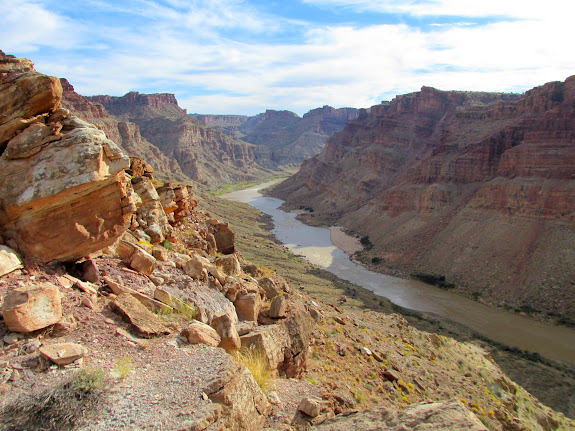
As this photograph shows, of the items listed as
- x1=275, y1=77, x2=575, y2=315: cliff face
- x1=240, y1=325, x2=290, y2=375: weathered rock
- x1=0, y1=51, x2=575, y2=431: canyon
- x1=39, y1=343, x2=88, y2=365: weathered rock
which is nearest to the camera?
x1=0, y1=51, x2=575, y2=431: canyon

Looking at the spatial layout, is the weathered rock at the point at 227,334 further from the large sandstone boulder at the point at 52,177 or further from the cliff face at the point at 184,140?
the cliff face at the point at 184,140

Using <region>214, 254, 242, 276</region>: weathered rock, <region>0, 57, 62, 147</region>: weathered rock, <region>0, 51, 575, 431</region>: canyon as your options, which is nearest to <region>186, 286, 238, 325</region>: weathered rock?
<region>0, 51, 575, 431</region>: canyon

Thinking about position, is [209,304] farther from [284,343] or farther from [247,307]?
[284,343]

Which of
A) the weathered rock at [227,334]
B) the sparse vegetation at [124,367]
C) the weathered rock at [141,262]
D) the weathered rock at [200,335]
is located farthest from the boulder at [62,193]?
the weathered rock at [227,334]

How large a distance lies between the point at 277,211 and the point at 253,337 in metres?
87.2

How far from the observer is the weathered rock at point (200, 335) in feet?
24.2

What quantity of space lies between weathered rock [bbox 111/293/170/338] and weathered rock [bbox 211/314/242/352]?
3.75 ft

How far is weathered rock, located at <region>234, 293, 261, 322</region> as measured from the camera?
10.4 metres

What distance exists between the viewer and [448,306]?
119ft

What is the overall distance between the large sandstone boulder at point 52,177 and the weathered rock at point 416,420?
628 centimetres

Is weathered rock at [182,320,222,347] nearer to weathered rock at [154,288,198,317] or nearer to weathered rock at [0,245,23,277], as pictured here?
weathered rock at [154,288,198,317]

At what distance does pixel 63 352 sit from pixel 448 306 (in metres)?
36.3

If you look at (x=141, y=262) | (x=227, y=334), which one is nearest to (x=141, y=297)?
(x=141, y=262)

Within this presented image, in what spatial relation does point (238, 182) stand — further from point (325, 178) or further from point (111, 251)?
point (111, 251)
